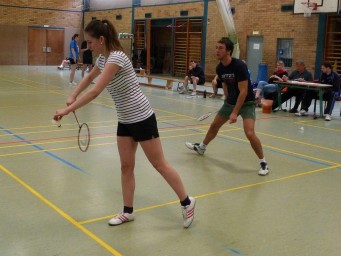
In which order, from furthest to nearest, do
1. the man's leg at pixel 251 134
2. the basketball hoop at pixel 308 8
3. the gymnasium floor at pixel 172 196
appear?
the basketball hoop at pixel 308 8 → the man's leg at pixel 251 134 → the gymnasium floor at pixel 172 196

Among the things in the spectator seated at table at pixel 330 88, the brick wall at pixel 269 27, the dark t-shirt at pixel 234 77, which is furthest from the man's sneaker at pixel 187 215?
the brick wall at pixel 269 27

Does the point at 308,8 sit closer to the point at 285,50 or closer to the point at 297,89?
the point at 285,50

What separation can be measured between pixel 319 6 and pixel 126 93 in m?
14.6

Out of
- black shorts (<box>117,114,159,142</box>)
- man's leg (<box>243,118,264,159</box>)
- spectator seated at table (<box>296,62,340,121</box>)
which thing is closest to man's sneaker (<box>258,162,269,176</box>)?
man's leg (<box>243,118,264,159</box>)

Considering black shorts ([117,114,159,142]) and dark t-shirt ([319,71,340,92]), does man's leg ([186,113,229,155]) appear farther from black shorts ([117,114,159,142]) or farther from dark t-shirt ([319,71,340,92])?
dark t-shirt ([319,71,340,92])

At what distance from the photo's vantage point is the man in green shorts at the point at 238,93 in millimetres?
5922

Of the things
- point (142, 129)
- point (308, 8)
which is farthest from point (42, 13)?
point (142, 129)

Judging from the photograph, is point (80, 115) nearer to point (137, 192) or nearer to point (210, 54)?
point (137, 192)

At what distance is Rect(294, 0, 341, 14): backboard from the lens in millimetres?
15878

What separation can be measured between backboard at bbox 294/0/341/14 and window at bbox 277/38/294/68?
1479 mm

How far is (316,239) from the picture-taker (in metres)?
4.01

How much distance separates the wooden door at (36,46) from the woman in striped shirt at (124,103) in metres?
28.6

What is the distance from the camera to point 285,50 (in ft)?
61.2

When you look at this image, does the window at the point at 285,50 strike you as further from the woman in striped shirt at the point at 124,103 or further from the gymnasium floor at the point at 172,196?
the woman in striped shirt at the point at 124,103
